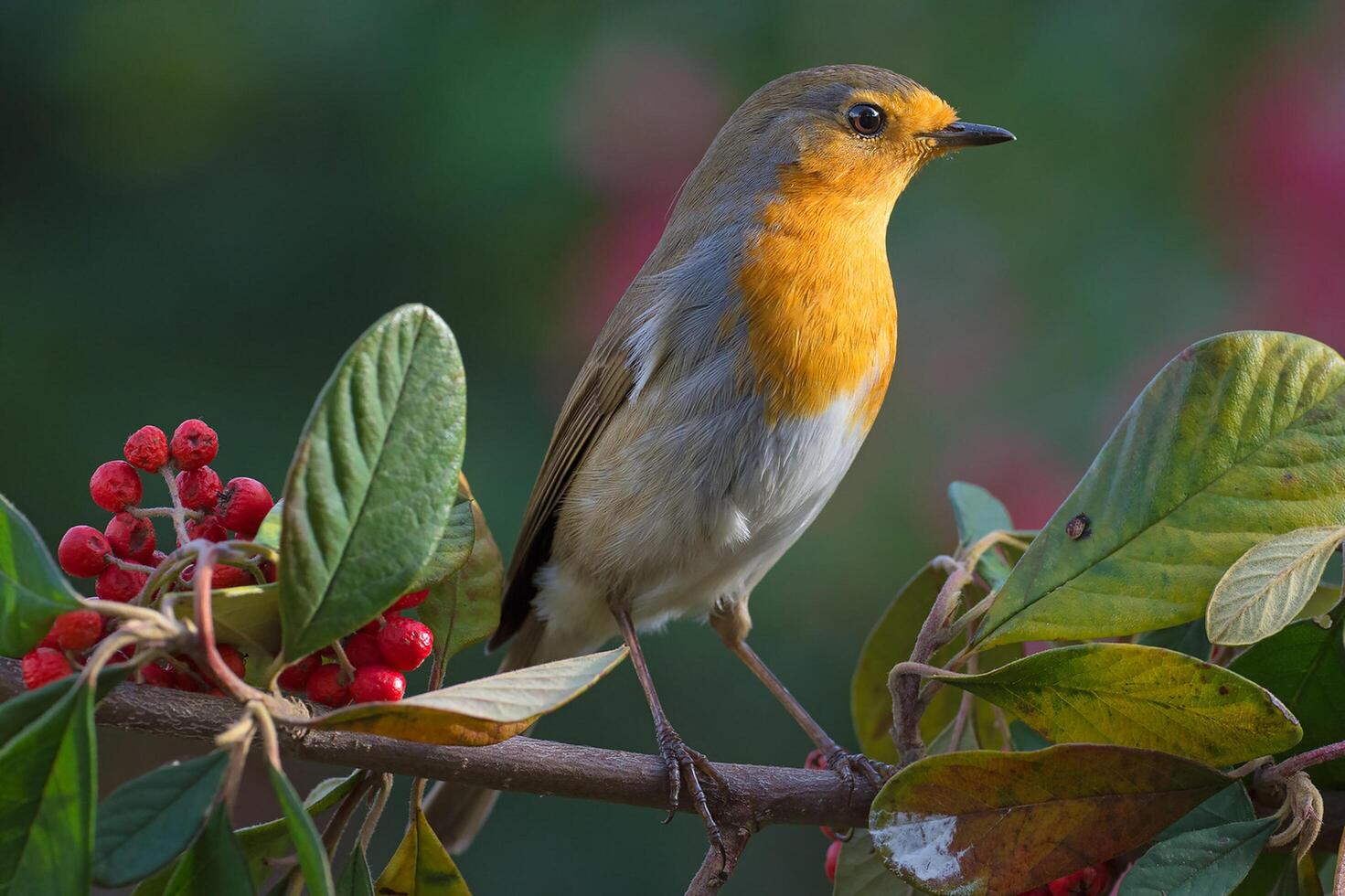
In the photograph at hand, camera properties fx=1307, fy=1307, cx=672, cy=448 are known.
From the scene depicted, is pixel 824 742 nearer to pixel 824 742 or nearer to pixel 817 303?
pixel 824 742

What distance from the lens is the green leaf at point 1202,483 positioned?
1045 millimetres

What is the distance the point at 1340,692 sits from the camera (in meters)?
1.11

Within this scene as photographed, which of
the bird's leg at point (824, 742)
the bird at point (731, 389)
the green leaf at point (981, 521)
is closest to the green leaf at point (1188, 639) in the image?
the green leaf at point (981, 521)

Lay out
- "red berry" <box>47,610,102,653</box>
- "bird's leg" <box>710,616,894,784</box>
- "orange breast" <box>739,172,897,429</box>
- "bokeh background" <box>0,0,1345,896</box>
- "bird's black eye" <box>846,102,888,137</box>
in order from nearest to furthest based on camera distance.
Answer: "red berry" <box>47,610,102,653</box>
"bird's leg" <box>710,616,894,784</box>
"orange breast" <box>739,172,897,429</box>
"bird's black eye" <box>846,102,888,137</box>
"bokeh background" <box>0,0,1345,896</box>

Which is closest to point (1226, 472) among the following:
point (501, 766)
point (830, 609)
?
point (501, 766)

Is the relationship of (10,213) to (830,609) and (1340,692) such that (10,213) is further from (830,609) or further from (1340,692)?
(1340,692)

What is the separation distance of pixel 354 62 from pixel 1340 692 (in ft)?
8.37

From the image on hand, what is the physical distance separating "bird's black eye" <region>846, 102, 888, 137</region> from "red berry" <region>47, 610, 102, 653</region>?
1.68 metres

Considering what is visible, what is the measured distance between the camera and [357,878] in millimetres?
1059

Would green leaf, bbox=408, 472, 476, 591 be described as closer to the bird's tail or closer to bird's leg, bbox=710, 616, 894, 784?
bird's leg, bbox=710, 616, 894, 784

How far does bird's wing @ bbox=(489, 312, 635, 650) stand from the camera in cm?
210

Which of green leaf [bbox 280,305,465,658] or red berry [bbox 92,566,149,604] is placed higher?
green leaf [bbox 280,305,465,658]

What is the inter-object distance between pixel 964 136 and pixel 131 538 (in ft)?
5.40

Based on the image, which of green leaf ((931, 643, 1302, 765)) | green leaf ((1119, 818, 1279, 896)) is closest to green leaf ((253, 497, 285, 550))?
green leaf ((931, 643, 1302, 765))
